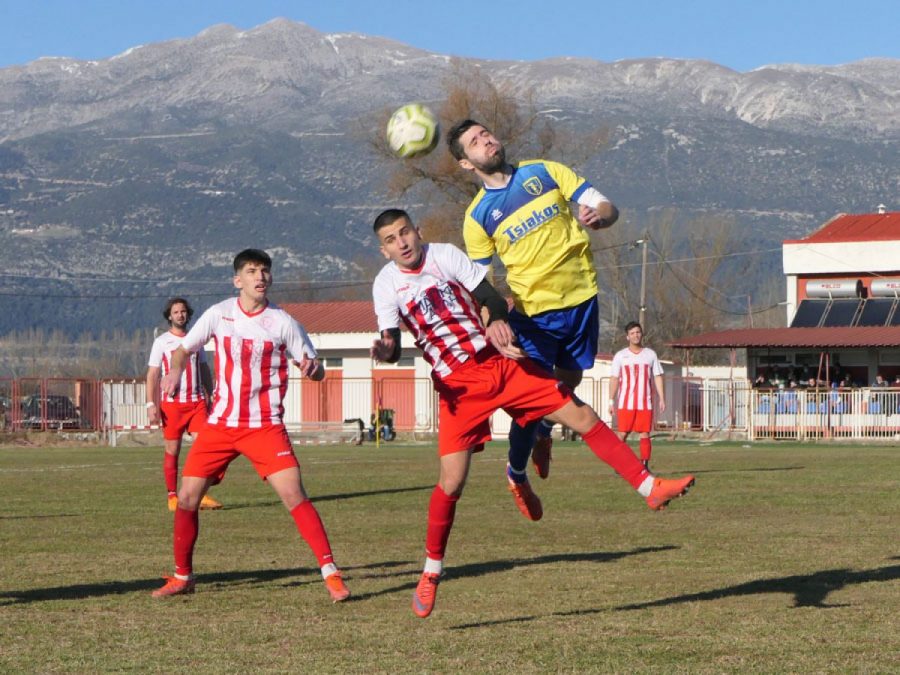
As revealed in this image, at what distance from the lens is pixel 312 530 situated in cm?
912

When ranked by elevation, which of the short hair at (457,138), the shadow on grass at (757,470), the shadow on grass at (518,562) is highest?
the short hair at (457,138)

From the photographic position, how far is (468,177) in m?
58.4

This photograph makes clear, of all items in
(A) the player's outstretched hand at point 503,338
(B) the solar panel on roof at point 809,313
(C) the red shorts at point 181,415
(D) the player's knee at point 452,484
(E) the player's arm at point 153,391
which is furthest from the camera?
(B) the solar panel on roof at point 809,313

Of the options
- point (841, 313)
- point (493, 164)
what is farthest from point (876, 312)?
point (493, 164)

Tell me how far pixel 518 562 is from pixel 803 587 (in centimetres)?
222

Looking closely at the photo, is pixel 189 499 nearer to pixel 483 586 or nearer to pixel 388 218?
pixel 483 586

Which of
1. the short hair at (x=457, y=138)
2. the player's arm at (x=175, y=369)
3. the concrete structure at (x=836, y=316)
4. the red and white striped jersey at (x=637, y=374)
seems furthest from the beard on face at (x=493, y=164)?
the concrete structure at (x=836, y=316)

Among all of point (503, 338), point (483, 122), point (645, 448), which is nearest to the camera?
point (503, 338)

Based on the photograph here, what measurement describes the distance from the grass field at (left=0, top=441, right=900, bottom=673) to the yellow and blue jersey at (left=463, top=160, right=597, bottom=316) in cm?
179

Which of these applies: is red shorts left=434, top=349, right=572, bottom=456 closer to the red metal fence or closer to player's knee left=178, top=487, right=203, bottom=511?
player's knee left=178, top=487, right=203, bottom=511

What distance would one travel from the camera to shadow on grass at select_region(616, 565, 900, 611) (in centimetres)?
851

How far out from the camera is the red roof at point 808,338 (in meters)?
44.2

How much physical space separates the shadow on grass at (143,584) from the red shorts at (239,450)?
805mm

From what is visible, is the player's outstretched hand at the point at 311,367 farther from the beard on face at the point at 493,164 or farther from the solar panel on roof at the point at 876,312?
the solar panel on roof at the point at 876,312
